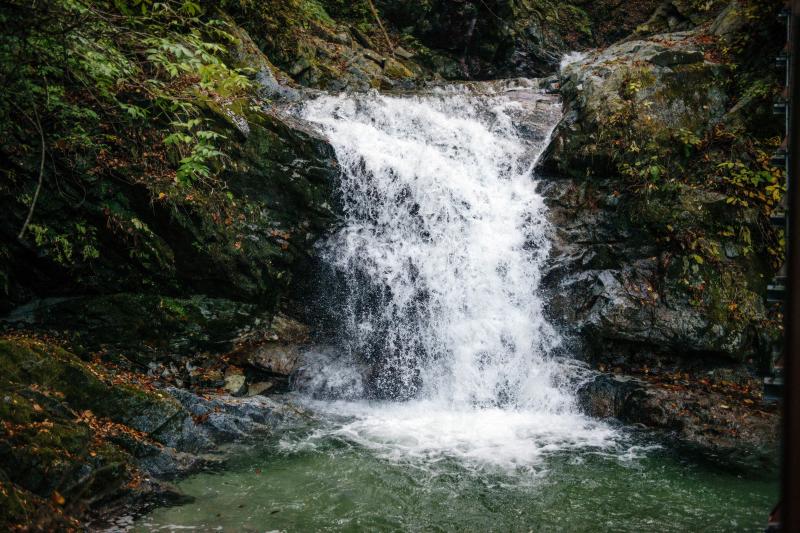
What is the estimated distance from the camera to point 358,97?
12016 millimetres

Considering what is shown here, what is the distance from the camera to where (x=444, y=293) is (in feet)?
30.5

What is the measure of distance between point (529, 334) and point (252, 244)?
17.1ft

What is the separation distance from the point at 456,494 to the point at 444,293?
4.24m

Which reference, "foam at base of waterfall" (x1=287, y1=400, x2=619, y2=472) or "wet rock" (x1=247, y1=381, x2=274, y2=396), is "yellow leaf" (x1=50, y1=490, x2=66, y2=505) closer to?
"foam at base of waterfall" (x1=287, y1=400, x2=619, y2=472)

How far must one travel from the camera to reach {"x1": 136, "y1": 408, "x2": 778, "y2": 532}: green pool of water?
16.4 ft

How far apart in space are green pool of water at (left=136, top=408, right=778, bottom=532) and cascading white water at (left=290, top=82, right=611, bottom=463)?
2.19 feet

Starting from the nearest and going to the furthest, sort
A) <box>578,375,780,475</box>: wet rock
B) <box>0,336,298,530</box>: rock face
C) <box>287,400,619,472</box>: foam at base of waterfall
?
<box>0,336,298,530</box>: rock face
<box>287,400,619,472</box>: foam at base of waterfall
<box>578,375,780,475</box>: wet rock

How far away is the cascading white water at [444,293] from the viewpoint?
25.1 feet

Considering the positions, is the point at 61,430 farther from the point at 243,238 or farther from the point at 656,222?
the point at 656,222

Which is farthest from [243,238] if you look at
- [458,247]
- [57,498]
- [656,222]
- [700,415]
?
[700,415]

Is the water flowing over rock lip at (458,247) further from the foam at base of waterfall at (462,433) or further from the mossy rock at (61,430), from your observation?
the mossy rock at (61,430)

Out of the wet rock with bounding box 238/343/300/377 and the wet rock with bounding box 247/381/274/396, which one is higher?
the wet rock with bounding box 238/343/300/377

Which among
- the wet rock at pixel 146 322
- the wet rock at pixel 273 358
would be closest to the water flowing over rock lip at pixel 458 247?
the wet rock at pixel 273 358

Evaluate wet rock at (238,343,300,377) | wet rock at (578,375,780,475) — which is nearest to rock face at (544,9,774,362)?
wet rock at (578,375,780,475)
